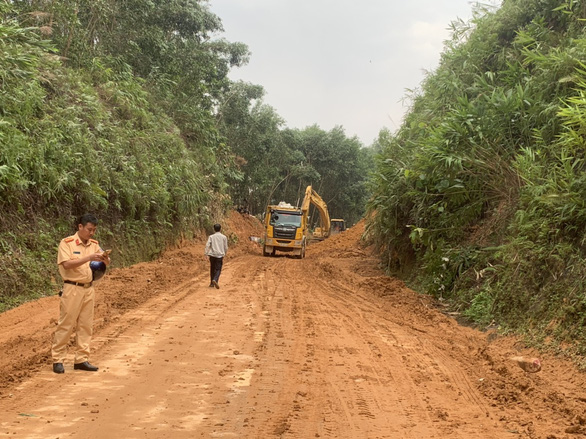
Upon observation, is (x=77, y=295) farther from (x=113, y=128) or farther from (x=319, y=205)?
(x=319, y=205)

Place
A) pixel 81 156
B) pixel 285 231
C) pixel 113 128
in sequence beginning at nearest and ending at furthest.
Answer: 1. pixel 81 156
2. pixel 113 128
3. pixel 285 231

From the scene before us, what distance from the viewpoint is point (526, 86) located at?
13367mm

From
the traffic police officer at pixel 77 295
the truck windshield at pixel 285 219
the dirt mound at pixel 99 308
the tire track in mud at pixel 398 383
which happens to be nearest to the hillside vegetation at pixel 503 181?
the tire track in mud at pixel 398 383

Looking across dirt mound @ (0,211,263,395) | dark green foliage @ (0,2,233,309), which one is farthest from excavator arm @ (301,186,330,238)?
dirt mound @ (0,211,263,395)

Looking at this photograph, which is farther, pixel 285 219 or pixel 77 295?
pixel 285 219

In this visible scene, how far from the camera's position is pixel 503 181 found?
43.3 feet

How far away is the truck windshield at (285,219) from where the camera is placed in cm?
2962

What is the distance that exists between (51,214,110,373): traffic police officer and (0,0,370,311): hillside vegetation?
4.59m

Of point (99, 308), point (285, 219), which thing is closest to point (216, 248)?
point (99, 308)

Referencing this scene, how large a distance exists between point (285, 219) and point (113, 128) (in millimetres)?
11578

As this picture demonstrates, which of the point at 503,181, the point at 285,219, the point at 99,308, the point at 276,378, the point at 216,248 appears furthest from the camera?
the point at 285,219

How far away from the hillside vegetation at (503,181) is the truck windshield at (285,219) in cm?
989

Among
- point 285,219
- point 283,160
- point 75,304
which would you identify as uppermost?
point 283,160

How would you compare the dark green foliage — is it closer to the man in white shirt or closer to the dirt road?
the dirt road
